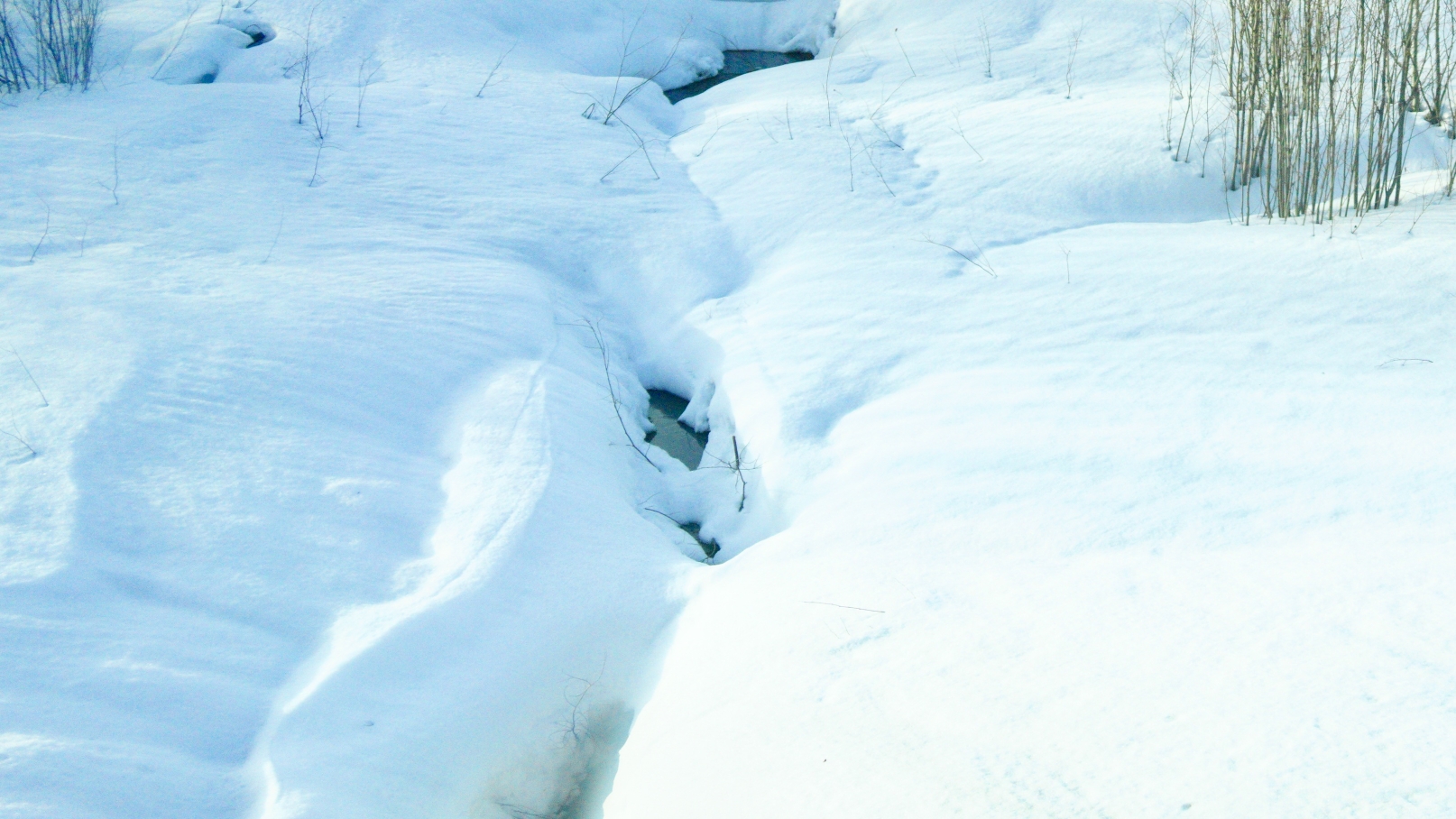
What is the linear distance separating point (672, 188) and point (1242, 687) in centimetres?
402

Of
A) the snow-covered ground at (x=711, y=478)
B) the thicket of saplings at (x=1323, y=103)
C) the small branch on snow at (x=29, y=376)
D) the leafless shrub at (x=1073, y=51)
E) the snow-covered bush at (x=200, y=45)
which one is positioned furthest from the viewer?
the snow-covered bush at (x=200, y=45)

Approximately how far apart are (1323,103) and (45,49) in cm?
725

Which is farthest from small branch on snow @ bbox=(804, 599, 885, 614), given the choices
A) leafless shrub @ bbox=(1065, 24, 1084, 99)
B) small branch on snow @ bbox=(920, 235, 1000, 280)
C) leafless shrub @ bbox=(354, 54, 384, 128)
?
leafless shrub @ bbox=(1065, 24, 1084, 99)

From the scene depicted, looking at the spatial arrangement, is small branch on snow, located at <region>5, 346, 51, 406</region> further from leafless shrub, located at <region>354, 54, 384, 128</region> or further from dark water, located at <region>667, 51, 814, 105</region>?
dark water, located at <region>667, 51, 814, 105</region>

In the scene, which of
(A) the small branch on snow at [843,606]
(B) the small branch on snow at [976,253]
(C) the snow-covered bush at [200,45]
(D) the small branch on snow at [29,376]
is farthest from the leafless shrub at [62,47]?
(A) the small branch on snow at [843,606]

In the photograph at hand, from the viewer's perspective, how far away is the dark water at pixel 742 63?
24.2 feet

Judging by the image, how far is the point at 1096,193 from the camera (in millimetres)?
4668

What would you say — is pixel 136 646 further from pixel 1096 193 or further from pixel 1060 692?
pixel 1096 193

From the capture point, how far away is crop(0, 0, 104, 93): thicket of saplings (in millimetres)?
5426

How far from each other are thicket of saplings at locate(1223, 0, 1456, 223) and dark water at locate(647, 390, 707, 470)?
8.70ft

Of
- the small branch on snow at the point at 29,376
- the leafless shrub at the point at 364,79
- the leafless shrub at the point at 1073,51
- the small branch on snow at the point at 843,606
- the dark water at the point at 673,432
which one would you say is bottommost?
the dark water at the point at 673,432

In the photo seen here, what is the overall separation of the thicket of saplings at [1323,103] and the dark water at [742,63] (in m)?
3.92

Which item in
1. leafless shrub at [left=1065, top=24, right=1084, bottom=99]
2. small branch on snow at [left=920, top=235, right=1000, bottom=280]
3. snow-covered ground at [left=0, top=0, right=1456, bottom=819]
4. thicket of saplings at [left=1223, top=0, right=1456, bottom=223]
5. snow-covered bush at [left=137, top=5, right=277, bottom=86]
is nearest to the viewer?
snow-covered ground at [left=0, top=0, right=1456, bottom=819]

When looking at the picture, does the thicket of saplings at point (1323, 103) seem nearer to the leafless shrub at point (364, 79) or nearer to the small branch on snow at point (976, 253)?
the small branch on snow at point (976, 253)
